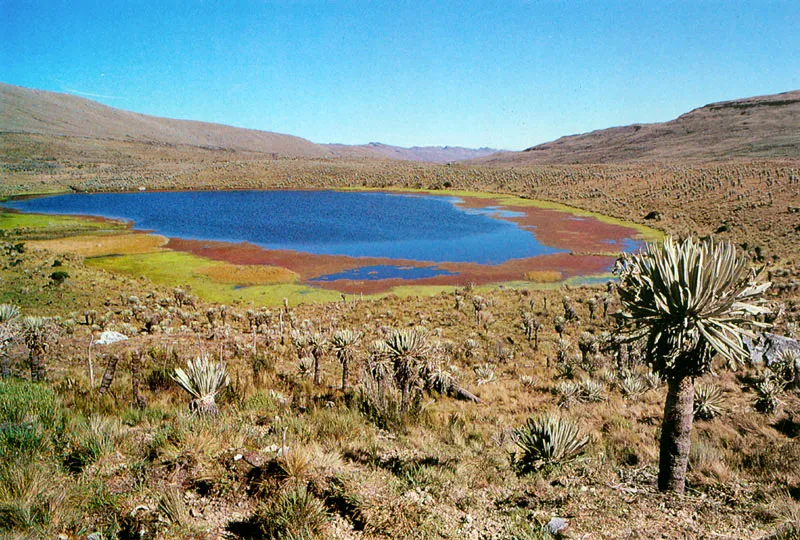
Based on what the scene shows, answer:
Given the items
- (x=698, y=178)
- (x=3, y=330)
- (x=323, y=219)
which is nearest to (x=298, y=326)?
(x=3, y=330)

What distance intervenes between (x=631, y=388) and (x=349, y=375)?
6363mm

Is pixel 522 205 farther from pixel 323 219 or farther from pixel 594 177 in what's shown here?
pixel 323 219

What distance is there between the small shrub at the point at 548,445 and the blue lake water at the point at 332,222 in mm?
25272

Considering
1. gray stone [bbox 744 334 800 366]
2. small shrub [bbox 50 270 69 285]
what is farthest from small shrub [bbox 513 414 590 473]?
small shrub [bbox 50 270 69 285]

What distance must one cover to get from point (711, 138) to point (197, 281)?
138 meters

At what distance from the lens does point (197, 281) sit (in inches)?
1121

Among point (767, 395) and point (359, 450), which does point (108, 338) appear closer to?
point (359, 450)

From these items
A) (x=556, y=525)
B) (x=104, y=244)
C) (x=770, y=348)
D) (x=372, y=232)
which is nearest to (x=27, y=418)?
(x=556, y=525)

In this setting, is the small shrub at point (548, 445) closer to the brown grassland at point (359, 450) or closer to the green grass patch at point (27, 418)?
the brown grassland at point (359, 450)

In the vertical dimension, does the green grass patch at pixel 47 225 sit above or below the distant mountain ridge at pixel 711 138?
below

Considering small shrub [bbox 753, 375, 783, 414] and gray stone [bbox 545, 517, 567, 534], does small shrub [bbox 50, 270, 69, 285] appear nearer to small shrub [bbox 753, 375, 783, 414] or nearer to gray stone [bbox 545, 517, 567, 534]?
gray stone [bbox 545, 517, 567, 534]

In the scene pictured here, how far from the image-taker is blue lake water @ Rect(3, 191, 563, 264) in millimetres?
39344

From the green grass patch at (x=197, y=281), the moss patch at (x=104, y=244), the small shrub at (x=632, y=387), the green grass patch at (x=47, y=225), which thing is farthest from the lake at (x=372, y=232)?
the small shrub at (x=632, y=387)

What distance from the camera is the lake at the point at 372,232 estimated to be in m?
33.6
